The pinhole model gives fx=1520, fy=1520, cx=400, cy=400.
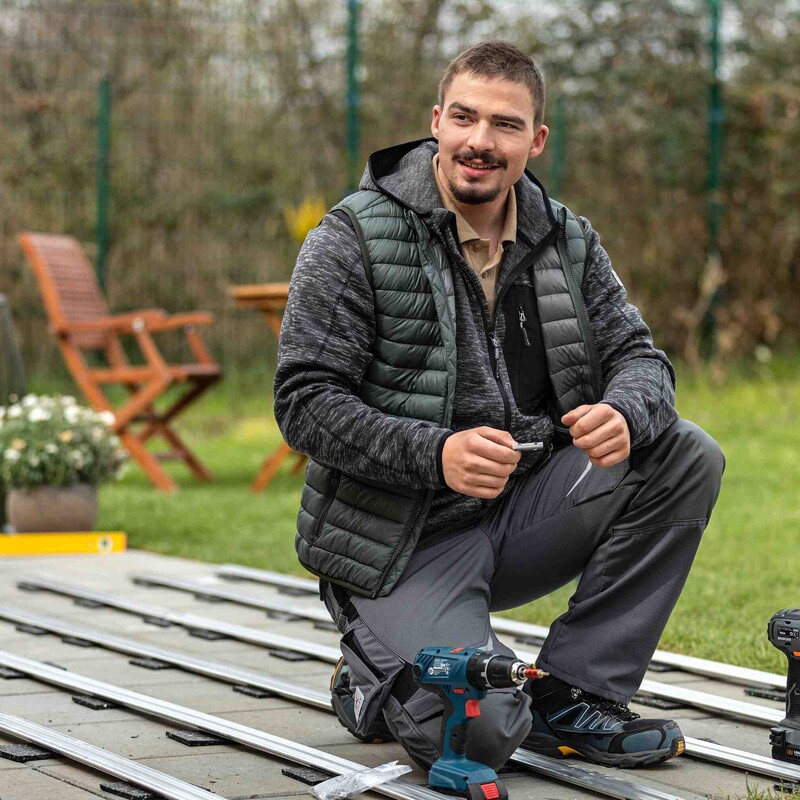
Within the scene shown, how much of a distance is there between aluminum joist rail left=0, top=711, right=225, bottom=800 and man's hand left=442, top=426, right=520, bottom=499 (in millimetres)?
731

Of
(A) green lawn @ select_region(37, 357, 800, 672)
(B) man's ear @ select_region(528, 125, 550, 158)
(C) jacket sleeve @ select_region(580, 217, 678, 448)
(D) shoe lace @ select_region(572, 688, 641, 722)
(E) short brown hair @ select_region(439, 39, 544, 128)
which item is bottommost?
(A) green lawn @ select_region(37, 357, 800, 672)

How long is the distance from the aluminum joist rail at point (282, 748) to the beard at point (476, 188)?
1172 mm

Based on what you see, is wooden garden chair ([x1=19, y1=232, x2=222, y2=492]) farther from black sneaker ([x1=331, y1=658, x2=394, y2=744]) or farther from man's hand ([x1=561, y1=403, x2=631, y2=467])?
man's hand ([x1=561, y1=403, x2=631, y2=467])

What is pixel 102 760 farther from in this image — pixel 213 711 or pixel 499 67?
pixel 499 67

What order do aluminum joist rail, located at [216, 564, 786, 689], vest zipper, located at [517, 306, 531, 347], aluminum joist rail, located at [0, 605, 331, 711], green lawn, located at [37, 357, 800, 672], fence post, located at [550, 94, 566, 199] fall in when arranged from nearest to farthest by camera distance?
1. vest zipper, located at [517, 306, 531, 347]
2. aluminum joist rail, located at [0, 605, 331, 711]
3. aluminum joist rail, located at [216, 564, 786, 689]
4. green lawn, located at [37, 357, 800, 672]
5. fence post, located at [550, 94, 566, 199]

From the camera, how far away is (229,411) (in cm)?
1097

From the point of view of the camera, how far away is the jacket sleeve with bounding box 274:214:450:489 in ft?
9.78

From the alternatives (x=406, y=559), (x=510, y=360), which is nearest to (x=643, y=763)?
(x=406, y=559)

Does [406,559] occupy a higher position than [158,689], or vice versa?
[406,559]

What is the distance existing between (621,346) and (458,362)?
40 cm

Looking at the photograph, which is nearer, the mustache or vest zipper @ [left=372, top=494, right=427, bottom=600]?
vest zipper @ [left=372, top=494, right=427, bottom=600]

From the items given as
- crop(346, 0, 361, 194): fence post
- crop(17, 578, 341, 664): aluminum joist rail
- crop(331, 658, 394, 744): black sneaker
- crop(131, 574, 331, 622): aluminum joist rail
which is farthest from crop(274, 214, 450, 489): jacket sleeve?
crop(346, 0, 361, 194): fence post

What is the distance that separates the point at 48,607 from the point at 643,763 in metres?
2.51

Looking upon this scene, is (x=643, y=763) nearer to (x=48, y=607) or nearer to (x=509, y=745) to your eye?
(x=509, y=745)
